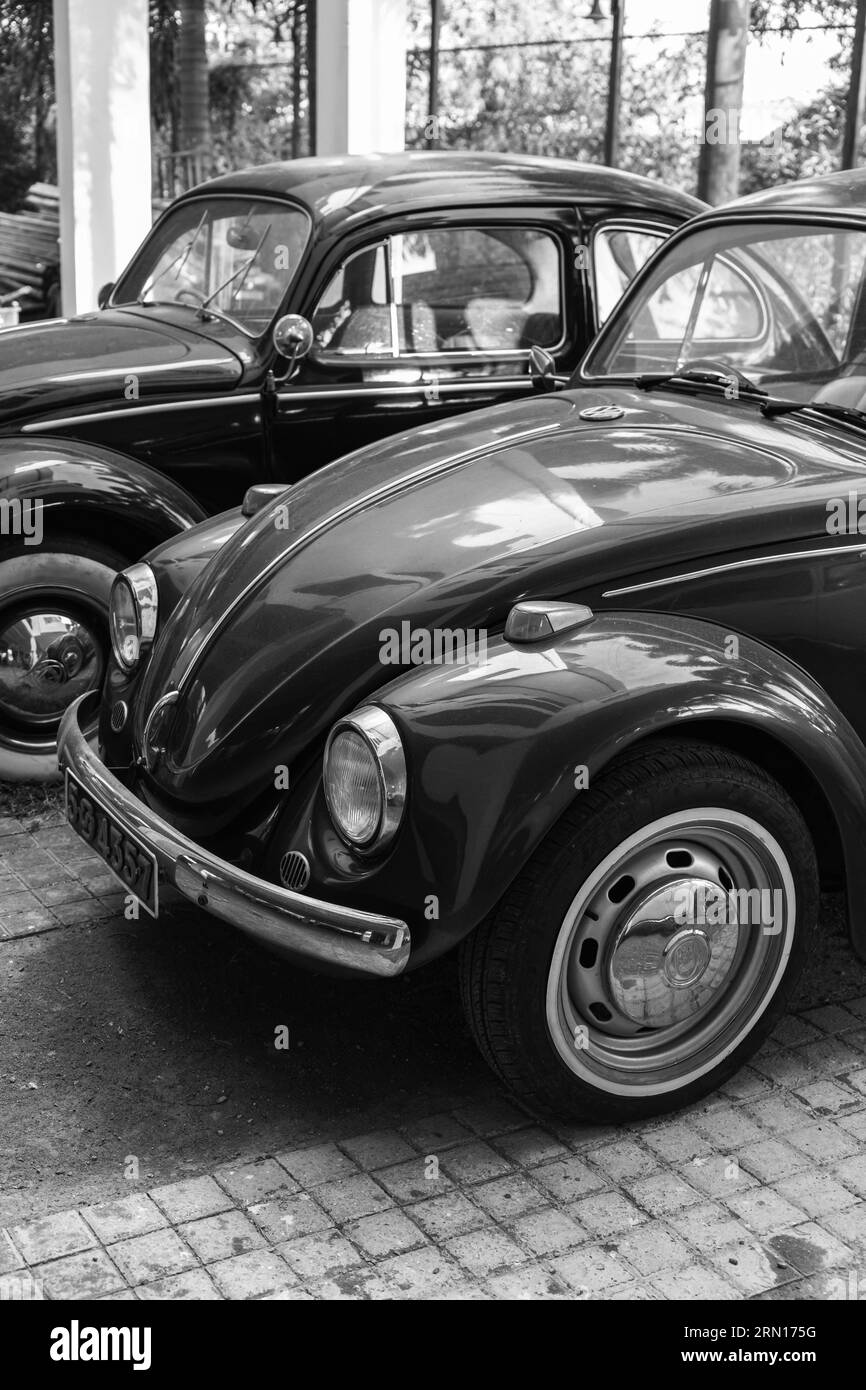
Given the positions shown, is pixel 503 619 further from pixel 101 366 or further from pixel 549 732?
pixel 101 366

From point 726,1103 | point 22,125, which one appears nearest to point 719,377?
point 726,1103


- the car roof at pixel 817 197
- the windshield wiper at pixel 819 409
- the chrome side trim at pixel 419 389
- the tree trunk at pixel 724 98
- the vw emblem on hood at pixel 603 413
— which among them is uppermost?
the tree trunk at pixel 724 98

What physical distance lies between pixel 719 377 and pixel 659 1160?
199cm

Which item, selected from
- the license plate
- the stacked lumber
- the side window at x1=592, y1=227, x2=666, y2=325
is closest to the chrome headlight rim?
the license plate

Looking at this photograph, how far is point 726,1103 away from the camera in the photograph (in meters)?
3.20

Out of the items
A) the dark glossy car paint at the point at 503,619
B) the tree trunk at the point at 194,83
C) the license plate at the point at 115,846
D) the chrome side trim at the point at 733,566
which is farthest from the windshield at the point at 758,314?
the tree trunk at the point at 194,83

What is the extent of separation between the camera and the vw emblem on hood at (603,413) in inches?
144

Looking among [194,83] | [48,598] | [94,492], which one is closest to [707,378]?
[94,492]

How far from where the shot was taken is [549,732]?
2779 mm

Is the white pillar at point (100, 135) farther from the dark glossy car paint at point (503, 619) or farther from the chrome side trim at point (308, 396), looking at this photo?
the dark glossy car paint at point (503, 619)

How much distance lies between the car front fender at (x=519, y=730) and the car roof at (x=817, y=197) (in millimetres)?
1525

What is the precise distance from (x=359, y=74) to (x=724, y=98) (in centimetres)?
360

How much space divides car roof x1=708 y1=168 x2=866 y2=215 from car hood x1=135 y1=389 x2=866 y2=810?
0.67 metres

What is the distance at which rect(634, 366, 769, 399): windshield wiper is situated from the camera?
149 inches
